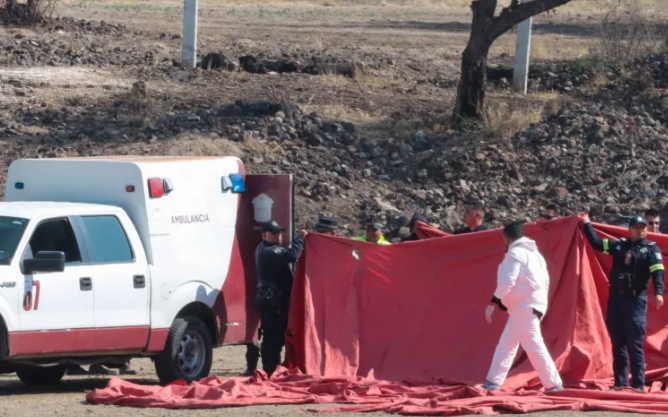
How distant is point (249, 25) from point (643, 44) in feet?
63.1

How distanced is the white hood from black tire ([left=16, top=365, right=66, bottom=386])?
4655mm

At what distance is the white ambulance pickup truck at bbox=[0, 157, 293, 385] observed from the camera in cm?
1014

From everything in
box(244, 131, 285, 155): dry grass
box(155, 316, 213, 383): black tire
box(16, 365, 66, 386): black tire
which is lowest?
box(16, 365, 66, 386): black tire

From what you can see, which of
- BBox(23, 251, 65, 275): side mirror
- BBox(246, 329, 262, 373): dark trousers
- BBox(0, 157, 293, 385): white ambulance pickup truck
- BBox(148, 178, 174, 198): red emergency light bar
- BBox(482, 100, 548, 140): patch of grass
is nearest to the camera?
BBox(23, 251, 65, 275): side mirror

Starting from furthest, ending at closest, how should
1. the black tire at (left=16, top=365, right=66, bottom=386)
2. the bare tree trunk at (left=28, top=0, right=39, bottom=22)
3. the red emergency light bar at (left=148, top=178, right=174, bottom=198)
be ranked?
the bare tree trunk at (left=28, top=0, right=39, bottom=22) → the black tire at (left=16, top=365, right=66, bottom=386) → the red emergency light bar at (left=148, top=178, right=174, bottom=198)

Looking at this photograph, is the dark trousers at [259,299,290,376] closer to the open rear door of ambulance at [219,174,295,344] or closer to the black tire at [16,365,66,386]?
the open rear door of ambulance at [219,174,295,344]

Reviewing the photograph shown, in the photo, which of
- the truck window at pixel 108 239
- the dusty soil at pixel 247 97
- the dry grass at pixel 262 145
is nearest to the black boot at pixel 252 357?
the truck window at pixel 108 239

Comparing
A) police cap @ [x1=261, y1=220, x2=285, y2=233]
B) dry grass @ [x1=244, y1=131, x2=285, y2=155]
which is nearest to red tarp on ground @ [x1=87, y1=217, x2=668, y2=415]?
police cap @ [x1=261, y1=220, x2=285, y2=233]

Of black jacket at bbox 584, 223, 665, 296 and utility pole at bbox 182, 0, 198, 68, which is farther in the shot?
utility pole at bbox 182, 0, 198, 68

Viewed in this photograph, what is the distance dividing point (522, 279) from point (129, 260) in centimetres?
366

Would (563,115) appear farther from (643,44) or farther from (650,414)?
(650,414)

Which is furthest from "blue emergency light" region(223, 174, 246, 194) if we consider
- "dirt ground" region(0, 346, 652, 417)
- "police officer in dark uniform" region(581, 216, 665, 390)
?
"police officer in dark uniform" region(581, 216, 665, 390)

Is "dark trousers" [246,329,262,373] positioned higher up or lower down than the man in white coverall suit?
lower down

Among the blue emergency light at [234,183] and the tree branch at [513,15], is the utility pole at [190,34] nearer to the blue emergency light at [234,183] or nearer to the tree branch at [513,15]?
the tree branch at [513,15]
